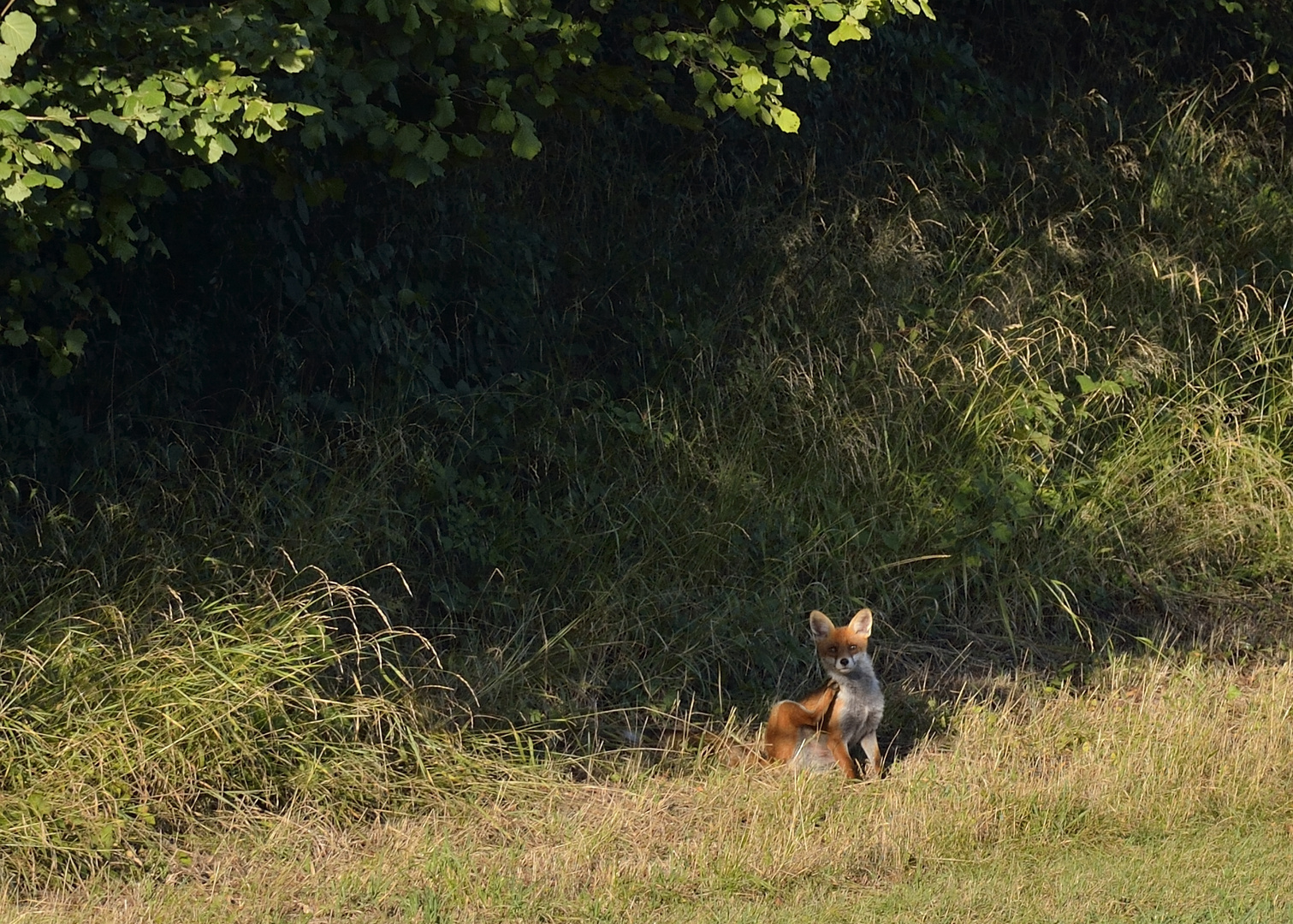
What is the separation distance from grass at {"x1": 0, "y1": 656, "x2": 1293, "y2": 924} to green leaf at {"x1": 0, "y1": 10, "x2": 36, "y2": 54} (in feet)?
8.34

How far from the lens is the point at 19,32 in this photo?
14.1ft

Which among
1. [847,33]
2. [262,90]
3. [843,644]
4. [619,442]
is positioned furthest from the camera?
[619,442]

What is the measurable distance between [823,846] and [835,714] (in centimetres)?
76

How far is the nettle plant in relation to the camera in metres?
4.76

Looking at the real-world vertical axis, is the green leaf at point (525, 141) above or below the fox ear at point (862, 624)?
above

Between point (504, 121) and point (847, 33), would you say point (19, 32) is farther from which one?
point (847, 33)

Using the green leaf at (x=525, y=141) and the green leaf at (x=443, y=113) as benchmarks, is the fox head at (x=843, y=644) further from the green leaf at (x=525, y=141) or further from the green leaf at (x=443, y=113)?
the green leaf at (x=443, y=113)

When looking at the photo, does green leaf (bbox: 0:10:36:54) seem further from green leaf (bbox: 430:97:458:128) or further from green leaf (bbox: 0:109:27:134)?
green leaf (bbox: 430:97:458:128)

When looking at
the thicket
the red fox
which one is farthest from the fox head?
the thicket

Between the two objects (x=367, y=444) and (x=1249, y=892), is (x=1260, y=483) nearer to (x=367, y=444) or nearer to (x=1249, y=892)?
(x=1249, y=892)

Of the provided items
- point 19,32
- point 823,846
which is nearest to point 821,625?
point 823,846

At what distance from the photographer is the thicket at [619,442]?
19.1 feet

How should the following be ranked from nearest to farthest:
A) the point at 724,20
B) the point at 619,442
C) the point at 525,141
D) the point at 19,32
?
1. the point at 19,32
2. the point at 525,141
3. the point at 724,20
4. the point at 619,442

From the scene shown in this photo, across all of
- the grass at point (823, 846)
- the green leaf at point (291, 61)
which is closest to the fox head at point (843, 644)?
the grass at point (823, 846)
